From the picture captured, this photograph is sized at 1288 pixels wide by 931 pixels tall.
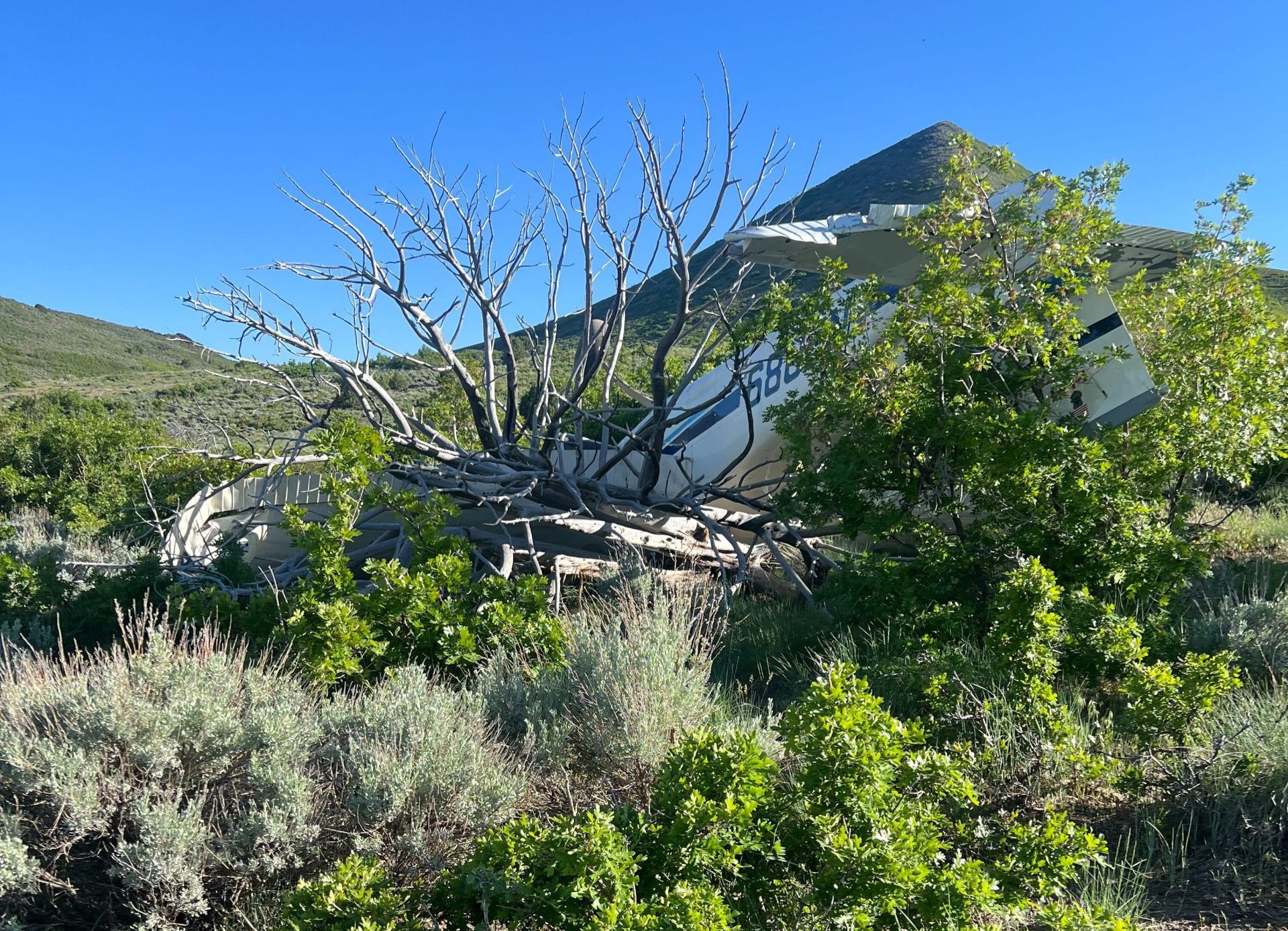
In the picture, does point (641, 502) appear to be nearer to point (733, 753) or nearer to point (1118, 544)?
point (1118, 544)

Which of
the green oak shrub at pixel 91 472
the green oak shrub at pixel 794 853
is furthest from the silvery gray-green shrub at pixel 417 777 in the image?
the green oak shrub at pixel 91 472

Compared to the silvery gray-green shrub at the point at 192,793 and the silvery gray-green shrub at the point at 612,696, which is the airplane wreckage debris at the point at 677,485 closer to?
the silvery gray-green shrub at the point at 612,696

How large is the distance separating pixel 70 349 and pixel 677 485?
225ft

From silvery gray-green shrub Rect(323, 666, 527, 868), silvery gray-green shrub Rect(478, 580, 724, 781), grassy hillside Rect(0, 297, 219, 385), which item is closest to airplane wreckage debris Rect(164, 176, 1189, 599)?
silvery gray-green shrub Rect(478, 580, 724, 781)

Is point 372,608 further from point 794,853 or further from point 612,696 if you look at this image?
point 794,853

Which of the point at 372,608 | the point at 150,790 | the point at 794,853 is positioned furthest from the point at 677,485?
the point at 150,790

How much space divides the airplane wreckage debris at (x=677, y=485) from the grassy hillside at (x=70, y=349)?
148 ft

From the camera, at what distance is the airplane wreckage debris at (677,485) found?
23.3ft

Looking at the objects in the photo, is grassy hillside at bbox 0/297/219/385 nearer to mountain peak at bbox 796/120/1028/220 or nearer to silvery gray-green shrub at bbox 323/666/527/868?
mountain peak at bbox 796/120/1028/220

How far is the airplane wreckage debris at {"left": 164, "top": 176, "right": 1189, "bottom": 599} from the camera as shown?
23.3ft

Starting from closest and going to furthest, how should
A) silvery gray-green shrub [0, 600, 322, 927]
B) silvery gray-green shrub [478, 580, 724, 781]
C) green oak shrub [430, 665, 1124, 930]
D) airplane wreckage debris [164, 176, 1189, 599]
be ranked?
1. green oak shrub [430, 665, 1124, 930]
2. silvery gray-green shrub [0, 600, 322, 927]
3. silvery gray-green shrub [478, 580, 724, 781]
4. airplane wreckage debris [164, 176, 1189, 599]

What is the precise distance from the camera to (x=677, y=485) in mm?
10742

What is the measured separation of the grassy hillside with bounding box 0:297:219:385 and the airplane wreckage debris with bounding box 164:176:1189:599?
45162mm

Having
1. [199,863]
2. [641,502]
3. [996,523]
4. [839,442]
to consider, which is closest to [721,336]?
[641,502]
